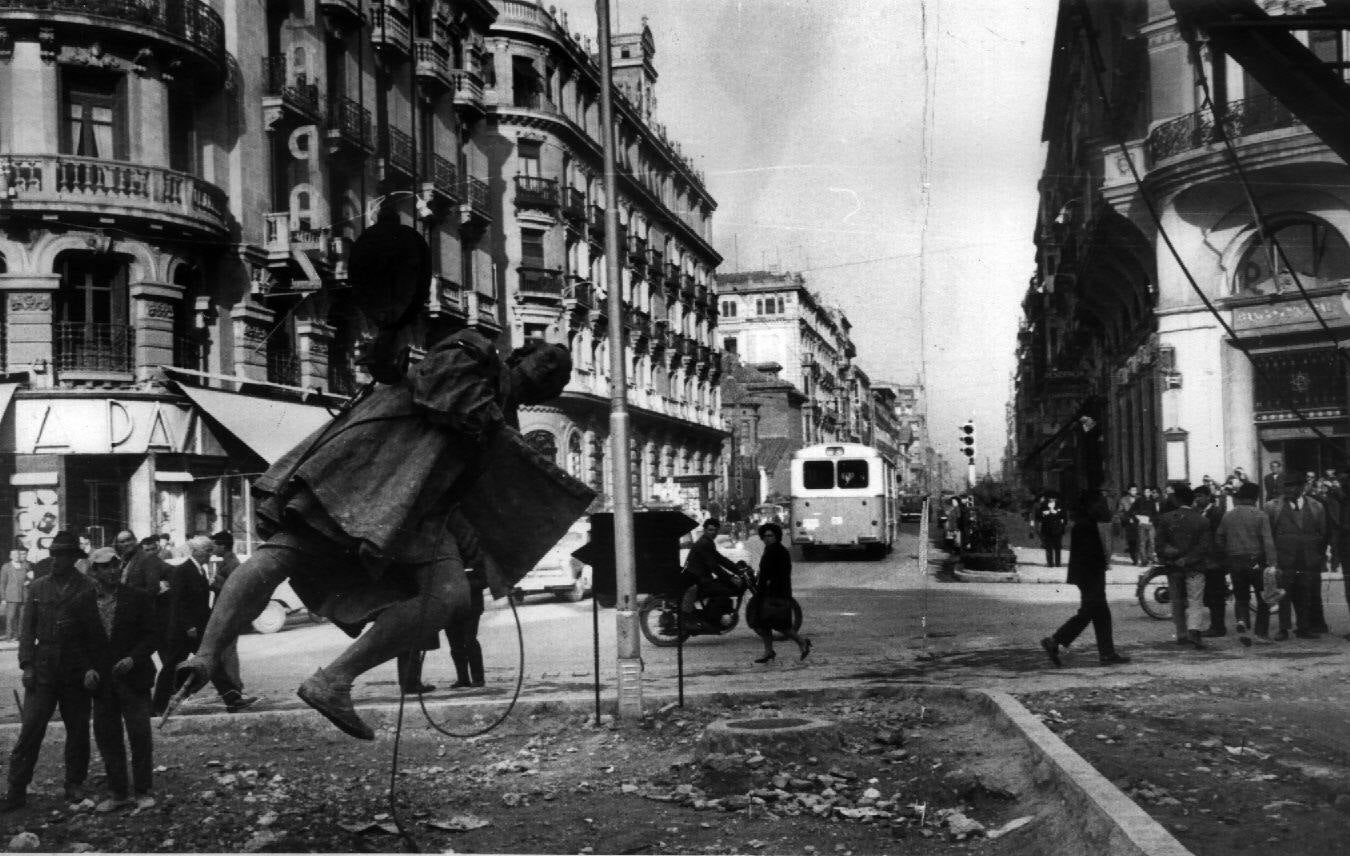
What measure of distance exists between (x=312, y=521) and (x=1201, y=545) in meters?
10.2

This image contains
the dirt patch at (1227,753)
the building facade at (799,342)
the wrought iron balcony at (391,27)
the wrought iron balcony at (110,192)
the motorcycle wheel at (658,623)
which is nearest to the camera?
the dirt patch at (1227,753)

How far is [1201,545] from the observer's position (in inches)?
458

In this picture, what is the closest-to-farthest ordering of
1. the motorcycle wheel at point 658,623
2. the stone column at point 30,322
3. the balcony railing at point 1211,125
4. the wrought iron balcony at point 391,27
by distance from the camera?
the balcony railing at point 1211,125 < the stone column at point 30,322 < the motorcycle wheel at point 658,623 < the wrought iron balcony at point 391,27

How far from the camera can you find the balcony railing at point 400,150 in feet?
40.5

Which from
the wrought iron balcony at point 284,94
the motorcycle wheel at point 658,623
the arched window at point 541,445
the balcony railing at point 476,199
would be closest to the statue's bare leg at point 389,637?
the arched window at point 541,445

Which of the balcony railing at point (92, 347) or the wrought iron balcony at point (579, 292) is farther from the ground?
the wrought iron balcony at point (579, 292)

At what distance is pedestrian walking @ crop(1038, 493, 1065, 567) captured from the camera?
23.3 meters

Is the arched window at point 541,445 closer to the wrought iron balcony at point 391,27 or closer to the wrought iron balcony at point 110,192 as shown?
the wrought iron balcony at point 110,192

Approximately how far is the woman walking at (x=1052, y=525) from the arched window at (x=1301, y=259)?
1737cm

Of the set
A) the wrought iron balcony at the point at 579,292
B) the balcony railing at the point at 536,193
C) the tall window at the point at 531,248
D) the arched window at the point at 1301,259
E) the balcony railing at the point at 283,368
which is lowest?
the arched window at the point at 1301,259

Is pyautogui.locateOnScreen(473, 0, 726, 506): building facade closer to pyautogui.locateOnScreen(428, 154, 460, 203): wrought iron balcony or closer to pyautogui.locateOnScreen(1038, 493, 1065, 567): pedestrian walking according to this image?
pyautogui.locateOnScreen(428, 154, 460, 203): wrought iron balcony

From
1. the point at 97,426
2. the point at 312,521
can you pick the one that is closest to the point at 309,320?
the point at 97,426

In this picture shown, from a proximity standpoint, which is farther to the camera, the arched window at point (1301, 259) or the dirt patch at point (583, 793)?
the arched window at point (1301, 259)

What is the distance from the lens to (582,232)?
10.3m
